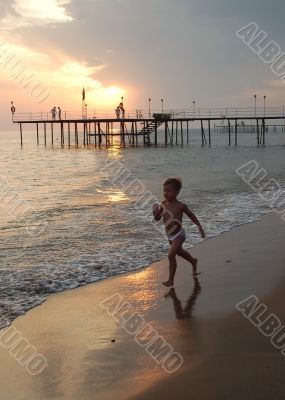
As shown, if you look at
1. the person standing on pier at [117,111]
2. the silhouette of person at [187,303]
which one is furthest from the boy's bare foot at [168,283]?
the person standing on pier at [117,111]

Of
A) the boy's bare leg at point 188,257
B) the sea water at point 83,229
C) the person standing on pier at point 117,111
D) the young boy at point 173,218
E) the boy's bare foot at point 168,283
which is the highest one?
the person standing on pier at point 117,111

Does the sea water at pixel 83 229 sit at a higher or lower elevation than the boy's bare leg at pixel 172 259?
lower

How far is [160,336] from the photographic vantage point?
4512 mm

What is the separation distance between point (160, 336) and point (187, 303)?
1009mm

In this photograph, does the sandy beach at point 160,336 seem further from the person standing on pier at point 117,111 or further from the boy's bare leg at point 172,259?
the person standing on pier at point 117,111

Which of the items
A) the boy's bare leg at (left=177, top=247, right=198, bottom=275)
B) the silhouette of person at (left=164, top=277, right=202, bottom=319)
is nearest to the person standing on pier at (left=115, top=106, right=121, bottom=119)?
the boy's bare leg at (left=177, top=247, right=198, bottom=275)

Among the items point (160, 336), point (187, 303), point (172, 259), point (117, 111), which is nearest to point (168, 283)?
point (172, 259)

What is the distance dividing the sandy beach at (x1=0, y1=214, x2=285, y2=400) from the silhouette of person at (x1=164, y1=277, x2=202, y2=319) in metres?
0.01

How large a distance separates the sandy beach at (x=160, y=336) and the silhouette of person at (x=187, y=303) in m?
0.01

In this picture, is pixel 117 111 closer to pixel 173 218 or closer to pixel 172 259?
pixel 173 218

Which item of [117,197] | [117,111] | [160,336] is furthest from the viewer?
[117,111]

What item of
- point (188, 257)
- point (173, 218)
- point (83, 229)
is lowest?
point (83, 229)

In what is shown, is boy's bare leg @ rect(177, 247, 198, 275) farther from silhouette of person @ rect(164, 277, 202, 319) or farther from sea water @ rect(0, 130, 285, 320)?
sea water @ rect(0, 130, 285, 320)

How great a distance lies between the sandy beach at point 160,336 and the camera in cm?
356
